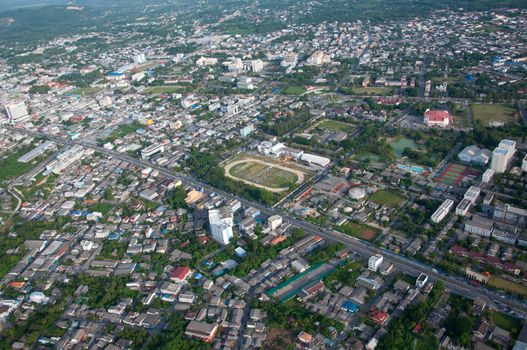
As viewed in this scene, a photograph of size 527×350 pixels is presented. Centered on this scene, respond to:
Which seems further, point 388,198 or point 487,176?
point 487,176

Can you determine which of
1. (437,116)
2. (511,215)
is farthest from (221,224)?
(437,116)

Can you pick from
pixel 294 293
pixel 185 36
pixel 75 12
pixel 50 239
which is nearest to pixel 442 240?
pixel 294 293

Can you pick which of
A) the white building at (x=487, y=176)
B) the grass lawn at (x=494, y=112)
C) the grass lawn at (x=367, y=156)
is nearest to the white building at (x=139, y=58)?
the grass lawn at (x=367, y=156)

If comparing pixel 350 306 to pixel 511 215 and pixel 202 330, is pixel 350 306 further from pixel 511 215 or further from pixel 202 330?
pixel 511 215

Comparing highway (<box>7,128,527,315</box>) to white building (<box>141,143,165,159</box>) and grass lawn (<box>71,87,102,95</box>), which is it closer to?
white building (<box>141,143,165,159</box>)

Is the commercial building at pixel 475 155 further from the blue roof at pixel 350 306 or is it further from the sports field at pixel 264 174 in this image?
the blue roof at pixel 350 306

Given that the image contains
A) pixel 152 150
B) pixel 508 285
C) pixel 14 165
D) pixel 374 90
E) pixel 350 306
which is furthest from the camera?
pixel 374 90

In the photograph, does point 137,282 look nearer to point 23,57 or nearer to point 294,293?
point 294,293
